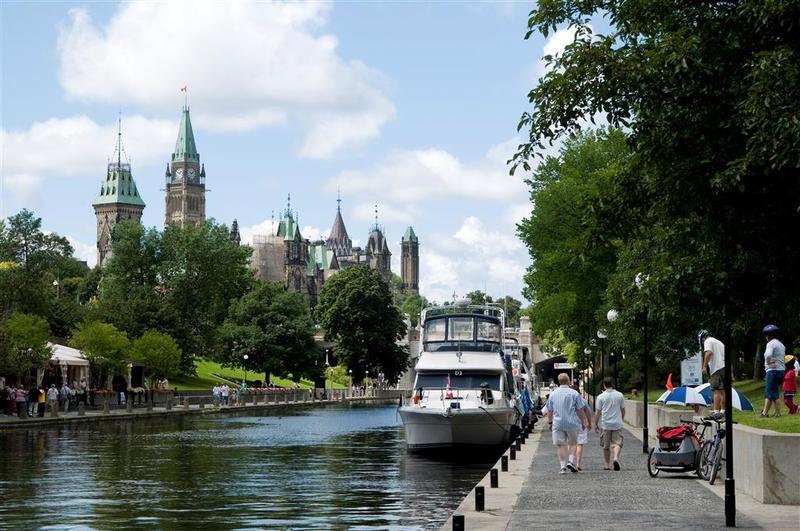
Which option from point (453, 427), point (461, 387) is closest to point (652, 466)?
point (453, 427)

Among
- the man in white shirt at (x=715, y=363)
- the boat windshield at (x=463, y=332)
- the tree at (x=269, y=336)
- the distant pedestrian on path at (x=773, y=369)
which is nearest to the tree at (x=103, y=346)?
the boat windshield at (x=463, y=332)

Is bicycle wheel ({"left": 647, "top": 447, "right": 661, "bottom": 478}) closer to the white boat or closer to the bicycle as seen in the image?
the bicycle

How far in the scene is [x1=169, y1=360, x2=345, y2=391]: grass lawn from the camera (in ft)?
374

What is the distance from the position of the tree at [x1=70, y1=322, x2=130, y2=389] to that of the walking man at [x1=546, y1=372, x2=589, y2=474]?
55.9m

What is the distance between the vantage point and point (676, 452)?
2241 centimetres

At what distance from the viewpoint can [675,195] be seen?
56.8 feet

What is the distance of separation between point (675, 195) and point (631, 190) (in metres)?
1.41

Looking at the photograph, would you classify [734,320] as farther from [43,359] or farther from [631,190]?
[43,359]

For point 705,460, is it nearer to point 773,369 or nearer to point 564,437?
point 773,369

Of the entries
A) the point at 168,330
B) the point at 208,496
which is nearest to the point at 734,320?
the point at 208,496

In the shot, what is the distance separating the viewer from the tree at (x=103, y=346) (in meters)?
76.1

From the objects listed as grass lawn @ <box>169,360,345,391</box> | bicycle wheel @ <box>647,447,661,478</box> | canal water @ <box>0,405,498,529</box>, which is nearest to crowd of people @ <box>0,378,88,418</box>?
canal water @ <box>0,405,498,529</box>

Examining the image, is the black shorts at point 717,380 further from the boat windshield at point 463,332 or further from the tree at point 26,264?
the tree at point 26,264

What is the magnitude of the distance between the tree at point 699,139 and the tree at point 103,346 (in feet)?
202
